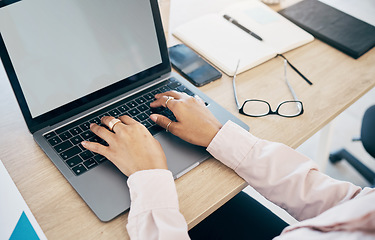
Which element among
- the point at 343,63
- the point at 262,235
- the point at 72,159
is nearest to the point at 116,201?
the point at 72,159

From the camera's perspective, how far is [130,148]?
0.67 m

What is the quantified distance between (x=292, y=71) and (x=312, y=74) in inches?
2.2

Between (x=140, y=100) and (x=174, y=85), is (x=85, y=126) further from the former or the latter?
(x=174, y=85)

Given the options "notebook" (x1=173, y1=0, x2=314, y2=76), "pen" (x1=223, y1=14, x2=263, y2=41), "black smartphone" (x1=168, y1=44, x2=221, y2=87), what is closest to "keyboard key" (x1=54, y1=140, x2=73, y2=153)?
"black smartphone" (x1=168, y1=44, x2=221, y2=87)

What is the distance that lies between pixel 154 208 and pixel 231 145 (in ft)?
0.70

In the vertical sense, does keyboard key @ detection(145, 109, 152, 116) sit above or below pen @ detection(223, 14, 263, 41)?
above

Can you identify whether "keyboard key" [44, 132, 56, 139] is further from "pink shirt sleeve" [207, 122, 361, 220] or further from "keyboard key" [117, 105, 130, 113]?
"pink shirt sleeve" [207, 122, 361, 220]

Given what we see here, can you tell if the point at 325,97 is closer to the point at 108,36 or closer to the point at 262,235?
the point at 262,235

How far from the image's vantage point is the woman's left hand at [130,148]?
2.14 feet

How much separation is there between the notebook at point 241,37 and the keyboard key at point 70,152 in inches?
18.3

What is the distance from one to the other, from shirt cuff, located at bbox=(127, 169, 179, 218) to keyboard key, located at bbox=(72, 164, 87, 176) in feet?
0.34

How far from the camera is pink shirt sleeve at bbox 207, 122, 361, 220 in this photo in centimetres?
68

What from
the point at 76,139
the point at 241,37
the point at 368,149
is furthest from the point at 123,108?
the point at 368,149

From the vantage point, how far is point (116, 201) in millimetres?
622
